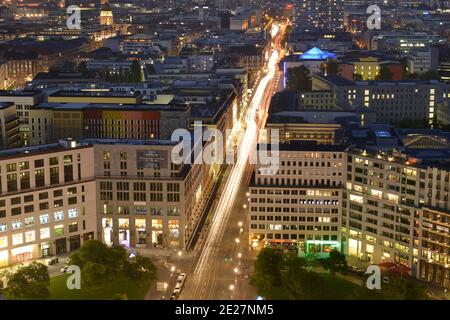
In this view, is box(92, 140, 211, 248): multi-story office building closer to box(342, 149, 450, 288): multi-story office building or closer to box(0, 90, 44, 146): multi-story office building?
box(342, 149, 450, 288): multi-story office building

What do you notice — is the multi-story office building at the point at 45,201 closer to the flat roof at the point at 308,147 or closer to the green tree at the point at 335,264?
the flat roof at the point at 308,147

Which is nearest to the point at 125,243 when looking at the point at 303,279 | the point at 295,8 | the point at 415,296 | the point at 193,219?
the point at 193,219

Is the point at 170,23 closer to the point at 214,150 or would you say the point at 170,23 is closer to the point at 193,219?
the point at 214,150

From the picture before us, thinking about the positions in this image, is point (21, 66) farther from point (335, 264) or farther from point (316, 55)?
point (335, 264)

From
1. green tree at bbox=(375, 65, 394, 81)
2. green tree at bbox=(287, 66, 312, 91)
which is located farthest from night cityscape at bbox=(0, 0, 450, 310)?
green tree at bbox=(375, 65, 394, 81)

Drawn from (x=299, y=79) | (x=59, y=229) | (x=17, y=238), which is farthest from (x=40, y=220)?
(x=299, y=79)
